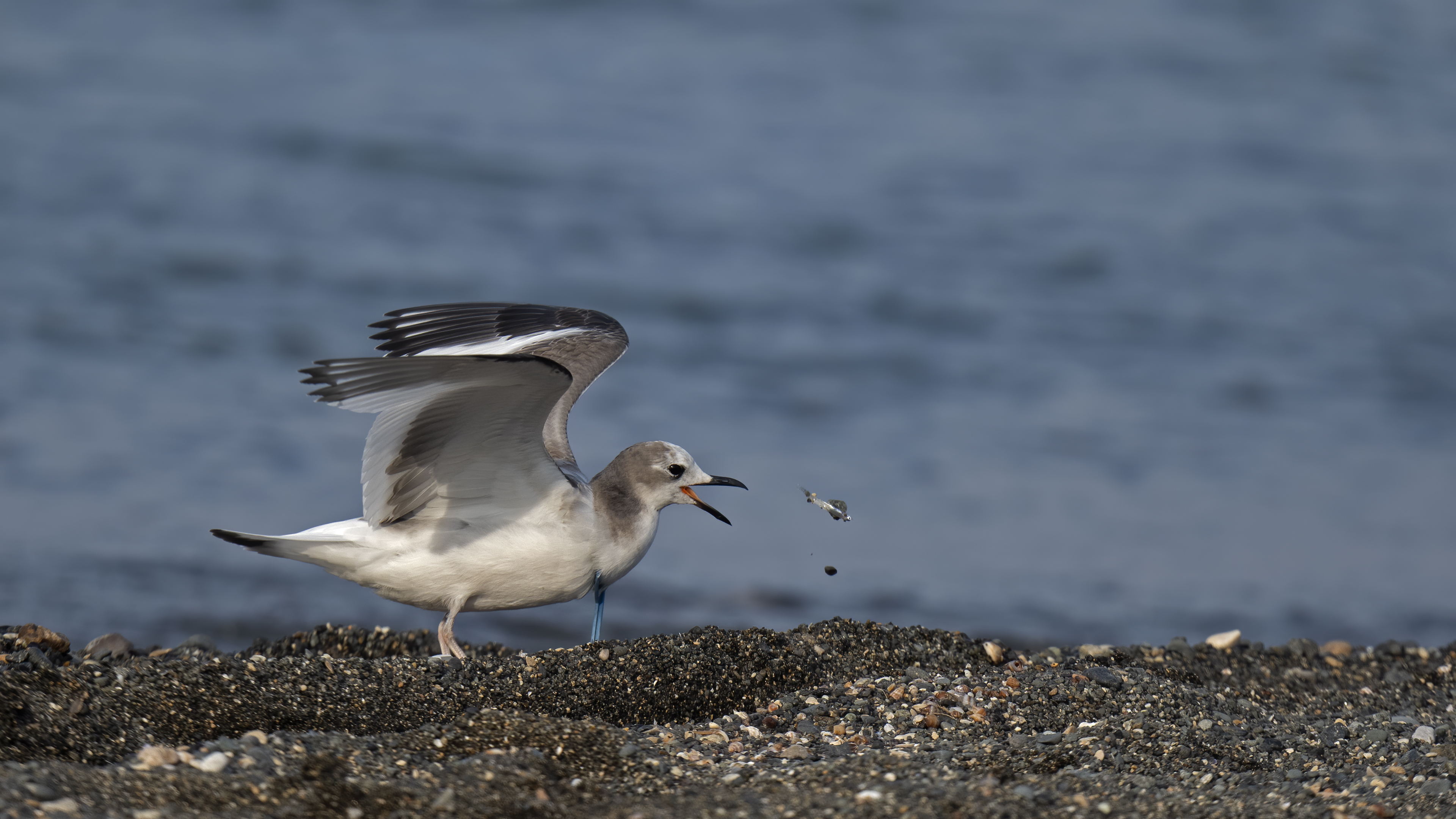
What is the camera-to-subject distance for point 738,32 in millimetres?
→ 19312

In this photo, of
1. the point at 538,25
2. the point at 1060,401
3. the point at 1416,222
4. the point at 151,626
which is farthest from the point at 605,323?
the point at 538,25

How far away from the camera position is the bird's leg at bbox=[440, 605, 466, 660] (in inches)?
223

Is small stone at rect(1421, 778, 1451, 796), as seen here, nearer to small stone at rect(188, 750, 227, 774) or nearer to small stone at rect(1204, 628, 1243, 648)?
small stone at rect(1204, 628, 1243, 648)

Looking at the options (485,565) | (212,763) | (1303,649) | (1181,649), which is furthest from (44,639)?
(1303,649)

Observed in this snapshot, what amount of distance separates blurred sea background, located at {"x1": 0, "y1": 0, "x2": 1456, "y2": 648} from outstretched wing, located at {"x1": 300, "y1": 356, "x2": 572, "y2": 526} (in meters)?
2.04

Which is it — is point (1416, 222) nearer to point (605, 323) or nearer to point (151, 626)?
point (605, 323)

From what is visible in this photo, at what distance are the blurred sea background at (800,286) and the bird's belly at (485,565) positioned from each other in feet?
6.00

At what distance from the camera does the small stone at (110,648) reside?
18.6ft

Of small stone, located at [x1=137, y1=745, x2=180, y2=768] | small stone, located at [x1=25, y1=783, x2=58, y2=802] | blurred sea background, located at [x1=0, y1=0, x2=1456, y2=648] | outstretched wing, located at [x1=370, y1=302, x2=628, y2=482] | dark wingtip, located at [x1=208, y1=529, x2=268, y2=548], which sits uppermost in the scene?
blurred sea background, located at [x1=0, y1=0, x2=1456, y2=648]

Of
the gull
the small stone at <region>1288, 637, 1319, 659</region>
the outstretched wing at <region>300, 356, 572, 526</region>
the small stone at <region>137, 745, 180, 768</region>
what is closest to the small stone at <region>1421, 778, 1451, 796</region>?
the small stone at <region>1288, 637, 1319, 659</region>

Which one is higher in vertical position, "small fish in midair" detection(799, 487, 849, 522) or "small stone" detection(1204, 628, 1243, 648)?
"small fish in midair" detection(799, 487, 849, 522)

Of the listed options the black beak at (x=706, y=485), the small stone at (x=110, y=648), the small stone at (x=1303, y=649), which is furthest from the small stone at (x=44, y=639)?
the small stone at (x=1303, y=649)

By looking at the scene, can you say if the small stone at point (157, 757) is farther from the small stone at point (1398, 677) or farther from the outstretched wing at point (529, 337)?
the small stone at point (1398, 677)

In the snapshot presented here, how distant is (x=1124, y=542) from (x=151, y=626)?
5.64 meters
